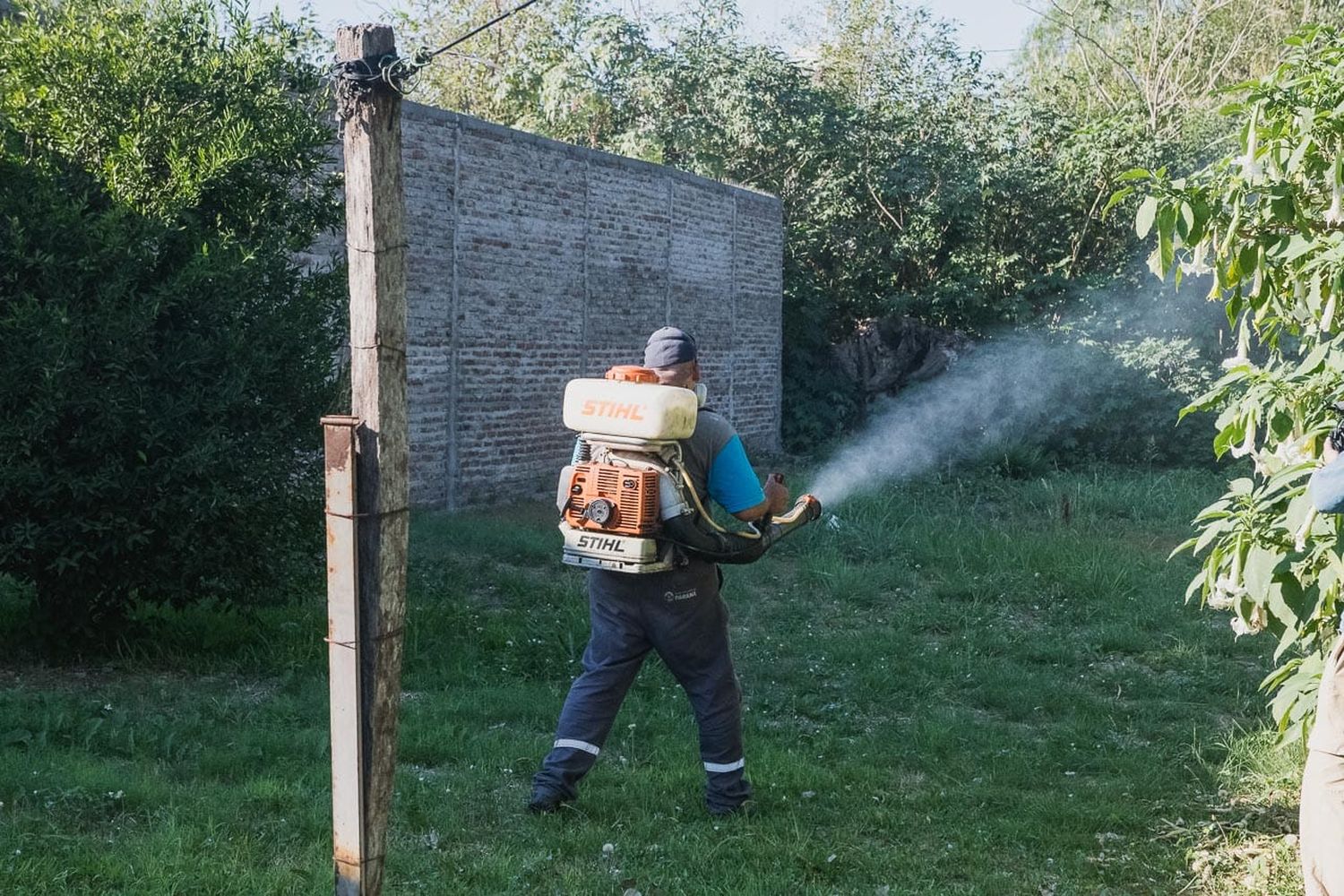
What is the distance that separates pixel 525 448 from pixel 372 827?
10.2 m

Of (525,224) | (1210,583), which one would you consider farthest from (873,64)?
(1210,583)

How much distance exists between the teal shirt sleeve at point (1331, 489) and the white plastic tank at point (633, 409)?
214 cm

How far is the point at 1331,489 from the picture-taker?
355 cm

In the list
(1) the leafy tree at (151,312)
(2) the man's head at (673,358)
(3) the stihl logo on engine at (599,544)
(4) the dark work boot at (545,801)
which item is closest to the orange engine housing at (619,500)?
(3) the stihl logo on engine at (599,544)

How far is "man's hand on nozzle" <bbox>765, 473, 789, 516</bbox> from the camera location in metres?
5.52

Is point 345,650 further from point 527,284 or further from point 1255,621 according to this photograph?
point 527,284

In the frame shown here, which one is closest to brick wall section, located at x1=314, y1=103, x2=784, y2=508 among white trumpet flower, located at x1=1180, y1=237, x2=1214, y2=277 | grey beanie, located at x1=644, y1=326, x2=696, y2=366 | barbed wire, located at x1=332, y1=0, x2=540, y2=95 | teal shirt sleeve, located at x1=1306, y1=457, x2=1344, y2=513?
grey beanie, located at x1=644, y1=326, x2=696, y2=366

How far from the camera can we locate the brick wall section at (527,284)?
12617mm

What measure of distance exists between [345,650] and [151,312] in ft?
12.5

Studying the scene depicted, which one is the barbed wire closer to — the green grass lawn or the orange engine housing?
the orange engine housing

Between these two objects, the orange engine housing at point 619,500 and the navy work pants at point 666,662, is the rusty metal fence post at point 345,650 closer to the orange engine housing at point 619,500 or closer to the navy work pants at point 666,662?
the orange engine housing at point 619,500

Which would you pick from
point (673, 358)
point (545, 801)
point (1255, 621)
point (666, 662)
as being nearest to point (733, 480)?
point (673, 358)

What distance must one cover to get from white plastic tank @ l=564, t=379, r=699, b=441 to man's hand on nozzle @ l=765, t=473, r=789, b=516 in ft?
2.19

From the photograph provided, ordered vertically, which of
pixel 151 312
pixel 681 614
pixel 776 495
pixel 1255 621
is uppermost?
pixel 151 312
